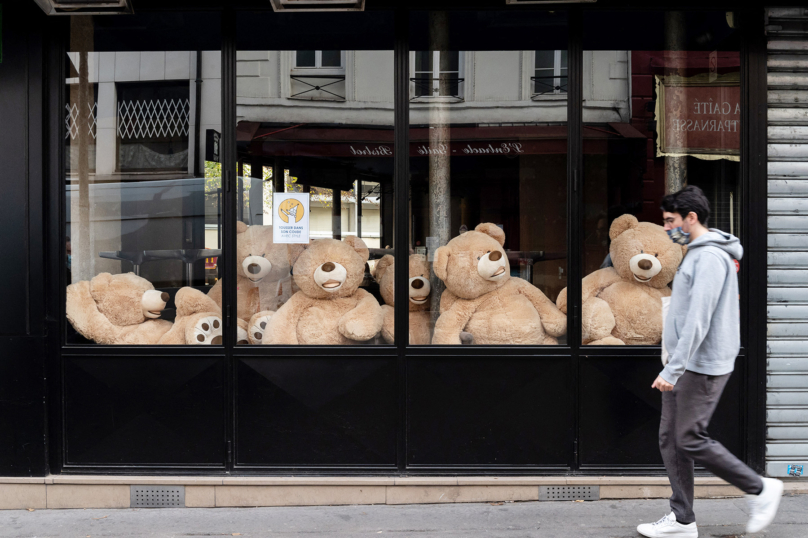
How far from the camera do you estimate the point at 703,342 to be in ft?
11.7

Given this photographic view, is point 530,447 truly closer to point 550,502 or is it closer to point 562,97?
point 550,502

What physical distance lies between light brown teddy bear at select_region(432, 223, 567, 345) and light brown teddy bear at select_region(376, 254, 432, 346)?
0.10 meters

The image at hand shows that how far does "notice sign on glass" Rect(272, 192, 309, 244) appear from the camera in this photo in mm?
4785

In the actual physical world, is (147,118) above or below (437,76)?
below

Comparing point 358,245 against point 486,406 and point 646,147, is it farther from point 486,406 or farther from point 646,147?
point 646,147

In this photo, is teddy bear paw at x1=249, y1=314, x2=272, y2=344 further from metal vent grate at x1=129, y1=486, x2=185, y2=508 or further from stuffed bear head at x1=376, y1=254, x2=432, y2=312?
metal vent grate at x1=129, y1=486, x2=185, y2=508

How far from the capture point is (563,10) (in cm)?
469

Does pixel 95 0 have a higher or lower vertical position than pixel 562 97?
higher

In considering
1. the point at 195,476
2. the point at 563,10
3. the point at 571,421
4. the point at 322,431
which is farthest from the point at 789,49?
the point at 195,476

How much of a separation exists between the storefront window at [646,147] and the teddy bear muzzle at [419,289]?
1.04 metres

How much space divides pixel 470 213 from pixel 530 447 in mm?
1846

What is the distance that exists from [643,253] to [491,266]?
1172mm

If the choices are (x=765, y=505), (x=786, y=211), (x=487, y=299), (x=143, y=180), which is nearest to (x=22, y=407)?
(x=143, y=180)

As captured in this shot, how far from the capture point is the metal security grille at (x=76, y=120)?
472cm
